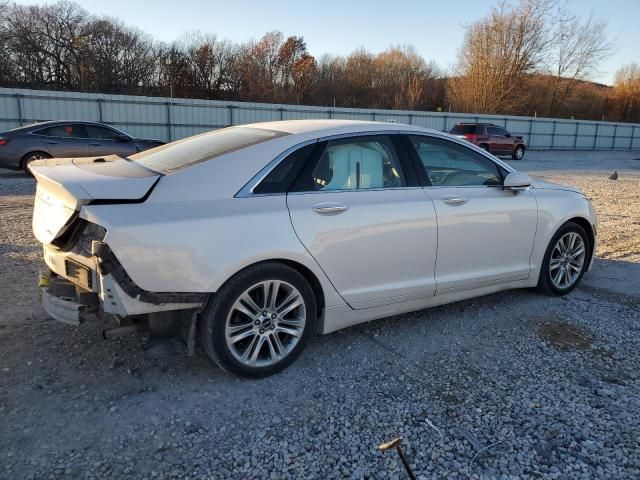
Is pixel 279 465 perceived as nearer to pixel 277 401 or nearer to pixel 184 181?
pixel 277 401

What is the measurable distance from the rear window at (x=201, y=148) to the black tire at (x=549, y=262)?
2.79 m

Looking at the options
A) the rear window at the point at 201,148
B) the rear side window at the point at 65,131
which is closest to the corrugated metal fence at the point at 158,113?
the rear side window at the point at 65,131

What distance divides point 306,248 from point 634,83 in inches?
2629

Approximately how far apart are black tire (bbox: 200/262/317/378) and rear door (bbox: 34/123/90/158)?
11049mm

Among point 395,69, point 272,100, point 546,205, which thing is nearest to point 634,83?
point 395,69

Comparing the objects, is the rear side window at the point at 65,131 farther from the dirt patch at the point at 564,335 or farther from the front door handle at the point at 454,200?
the dirt patch at the point at 564,335

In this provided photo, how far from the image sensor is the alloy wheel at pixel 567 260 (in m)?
4.84

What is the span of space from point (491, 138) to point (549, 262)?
860 inches

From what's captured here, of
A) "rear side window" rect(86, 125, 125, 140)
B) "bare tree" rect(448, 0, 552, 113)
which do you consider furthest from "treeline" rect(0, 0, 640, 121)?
"rear side window" rect(86, 125, 125, 140)

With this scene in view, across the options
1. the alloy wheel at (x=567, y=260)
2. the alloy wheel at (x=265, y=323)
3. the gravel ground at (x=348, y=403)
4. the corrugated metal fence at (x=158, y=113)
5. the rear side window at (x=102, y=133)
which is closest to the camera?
the gravel ground at (x=348, y=403)

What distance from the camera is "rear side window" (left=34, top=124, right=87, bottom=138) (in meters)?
12.5

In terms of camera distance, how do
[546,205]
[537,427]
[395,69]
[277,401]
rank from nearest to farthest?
[537,427], [277,401], [546,205], [395,69]

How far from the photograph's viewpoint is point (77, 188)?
289 cm

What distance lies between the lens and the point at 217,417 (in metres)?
2.86
